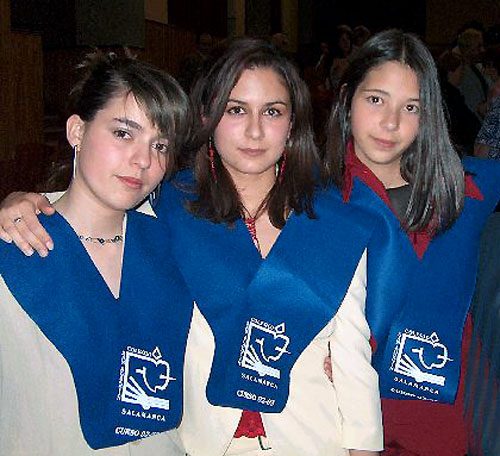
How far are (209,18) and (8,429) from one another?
1165 centimetres

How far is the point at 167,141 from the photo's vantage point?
5.90 ft

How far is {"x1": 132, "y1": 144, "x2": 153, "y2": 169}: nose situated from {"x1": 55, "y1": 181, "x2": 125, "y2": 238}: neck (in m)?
0.15

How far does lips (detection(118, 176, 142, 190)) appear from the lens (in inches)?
67.0

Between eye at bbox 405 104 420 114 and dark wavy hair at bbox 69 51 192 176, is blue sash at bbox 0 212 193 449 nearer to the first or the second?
dark wavy hair at bbox 69 51 192 176

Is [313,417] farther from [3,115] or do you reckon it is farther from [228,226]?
[3,115]

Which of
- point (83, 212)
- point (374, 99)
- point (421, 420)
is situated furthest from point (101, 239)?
point (421, 420)

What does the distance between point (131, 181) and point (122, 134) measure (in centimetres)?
12

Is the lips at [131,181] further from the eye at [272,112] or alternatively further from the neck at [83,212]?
the eye at [272,112]

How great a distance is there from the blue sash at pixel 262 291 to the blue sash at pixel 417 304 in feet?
0.43

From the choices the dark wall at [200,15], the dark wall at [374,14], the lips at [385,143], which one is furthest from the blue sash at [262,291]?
the dark wall at [374,14]

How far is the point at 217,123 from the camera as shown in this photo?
193cm

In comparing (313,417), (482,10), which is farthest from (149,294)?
(482,10)

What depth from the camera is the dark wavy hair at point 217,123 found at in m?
1.92

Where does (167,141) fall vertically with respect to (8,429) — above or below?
above
